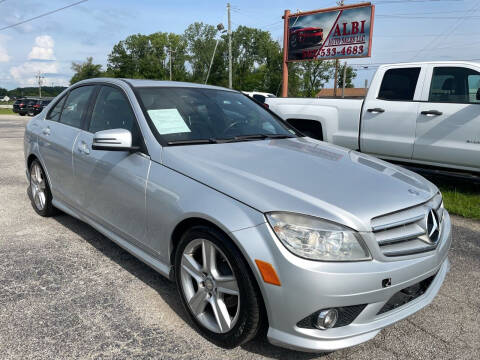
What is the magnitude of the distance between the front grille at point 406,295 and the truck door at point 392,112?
4104 mm

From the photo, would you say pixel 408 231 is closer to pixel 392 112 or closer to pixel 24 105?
pixel 392 112

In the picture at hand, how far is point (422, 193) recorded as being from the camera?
8.41 feet

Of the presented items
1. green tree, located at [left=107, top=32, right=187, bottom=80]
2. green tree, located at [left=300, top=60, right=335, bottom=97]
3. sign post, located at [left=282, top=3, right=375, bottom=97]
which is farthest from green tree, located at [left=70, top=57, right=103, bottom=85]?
sign post, located at [left=282, top=3, right=375, bottom=97]

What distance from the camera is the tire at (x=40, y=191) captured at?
4.48 m

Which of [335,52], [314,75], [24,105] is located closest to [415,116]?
[335,52]

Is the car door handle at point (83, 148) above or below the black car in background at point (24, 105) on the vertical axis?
above

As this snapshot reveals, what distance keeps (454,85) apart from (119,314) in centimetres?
545

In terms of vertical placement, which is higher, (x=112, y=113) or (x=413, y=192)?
(x=112, y=113)

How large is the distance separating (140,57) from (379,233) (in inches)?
3865

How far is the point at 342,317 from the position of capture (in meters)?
2.07

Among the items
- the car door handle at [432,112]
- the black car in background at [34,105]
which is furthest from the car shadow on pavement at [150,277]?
Answer: the black car in background at [34,105]

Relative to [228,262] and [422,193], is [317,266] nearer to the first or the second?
[228,262]

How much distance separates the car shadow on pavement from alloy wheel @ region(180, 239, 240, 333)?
221mm

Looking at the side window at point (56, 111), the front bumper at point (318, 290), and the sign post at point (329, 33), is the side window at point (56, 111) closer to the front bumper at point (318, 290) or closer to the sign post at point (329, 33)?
the front bumper at point (318, 290)
